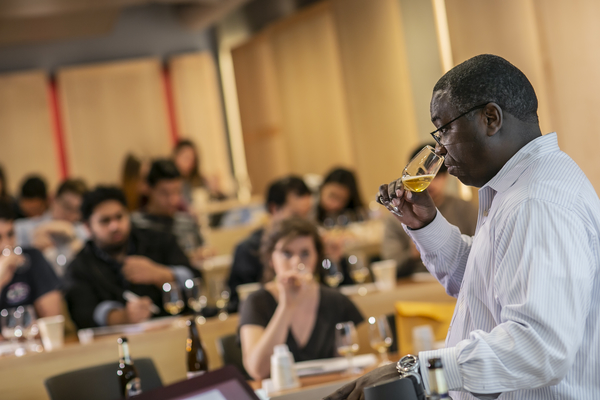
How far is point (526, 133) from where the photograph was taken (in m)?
1.36

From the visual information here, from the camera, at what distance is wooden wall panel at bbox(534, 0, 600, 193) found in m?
3.15

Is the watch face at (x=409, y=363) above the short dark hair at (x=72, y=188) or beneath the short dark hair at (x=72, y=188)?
beneath

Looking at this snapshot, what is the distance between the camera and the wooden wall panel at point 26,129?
924 cm

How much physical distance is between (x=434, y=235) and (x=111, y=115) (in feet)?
28.7

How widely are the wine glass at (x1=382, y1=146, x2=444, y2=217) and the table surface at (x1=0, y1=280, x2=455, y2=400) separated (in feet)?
6.17

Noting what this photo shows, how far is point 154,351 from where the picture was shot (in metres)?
3.31

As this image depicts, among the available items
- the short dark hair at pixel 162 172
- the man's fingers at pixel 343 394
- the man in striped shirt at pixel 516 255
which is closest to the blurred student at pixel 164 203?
the short dark hair at pixel 162 172

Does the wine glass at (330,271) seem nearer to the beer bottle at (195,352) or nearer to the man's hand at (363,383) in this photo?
the beer bottle at (195,352)

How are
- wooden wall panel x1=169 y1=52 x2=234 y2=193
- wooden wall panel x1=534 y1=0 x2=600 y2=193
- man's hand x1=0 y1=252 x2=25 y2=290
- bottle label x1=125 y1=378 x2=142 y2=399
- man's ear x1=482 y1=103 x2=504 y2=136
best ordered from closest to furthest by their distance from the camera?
man's ear x1=482 y1=103 x2=504 y2=136, bottle label x1=125 y1=378 x2=142 y2=399, wooden wall panel x1=534 y1=0 x2=600 y2=193, man's hand x1=0 y1=252 x2=25 y2=290, wooden wall panel x1=169 y1=52 x2=234 y2=193

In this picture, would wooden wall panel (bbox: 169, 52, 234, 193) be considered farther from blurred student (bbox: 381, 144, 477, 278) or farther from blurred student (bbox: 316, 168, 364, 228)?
blurred student (bbox: 381, 144, 477, 278)

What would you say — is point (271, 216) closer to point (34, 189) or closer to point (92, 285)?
point (92, 285)

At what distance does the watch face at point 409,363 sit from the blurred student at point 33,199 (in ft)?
20.3

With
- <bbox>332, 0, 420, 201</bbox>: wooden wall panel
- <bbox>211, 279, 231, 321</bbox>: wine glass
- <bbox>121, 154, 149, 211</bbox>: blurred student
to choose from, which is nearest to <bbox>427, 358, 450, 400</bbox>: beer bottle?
<bbox>211, 279, 231, 321</bbox>: wine glass

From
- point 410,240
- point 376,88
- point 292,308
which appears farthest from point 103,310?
point 376,88
